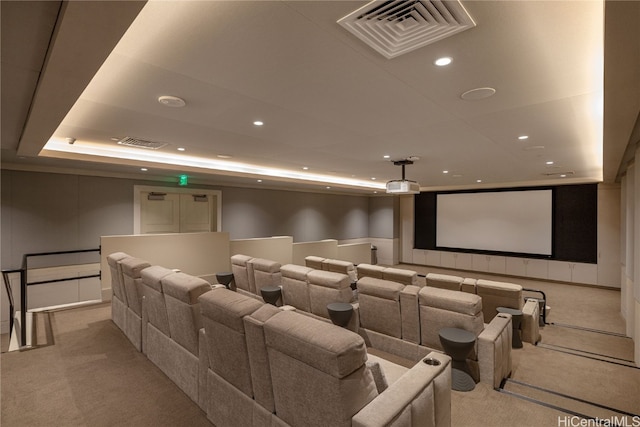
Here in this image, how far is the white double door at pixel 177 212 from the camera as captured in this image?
6852 mm

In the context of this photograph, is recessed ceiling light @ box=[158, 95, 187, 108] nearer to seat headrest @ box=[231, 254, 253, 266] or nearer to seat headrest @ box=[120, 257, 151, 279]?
seat headrest @ box=[120, 257, 151, 279]

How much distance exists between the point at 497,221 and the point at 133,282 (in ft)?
33.6

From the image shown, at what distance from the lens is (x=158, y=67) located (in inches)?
→ 83.6

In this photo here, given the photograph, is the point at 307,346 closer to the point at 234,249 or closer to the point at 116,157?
the point at 116,157

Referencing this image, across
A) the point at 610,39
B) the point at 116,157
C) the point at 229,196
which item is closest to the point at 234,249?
the point at 229,196

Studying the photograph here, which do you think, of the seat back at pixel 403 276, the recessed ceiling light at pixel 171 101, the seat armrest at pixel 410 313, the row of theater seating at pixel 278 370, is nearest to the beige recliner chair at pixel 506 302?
the seat back at pixel 403 276

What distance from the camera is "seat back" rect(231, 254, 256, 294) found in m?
5.21

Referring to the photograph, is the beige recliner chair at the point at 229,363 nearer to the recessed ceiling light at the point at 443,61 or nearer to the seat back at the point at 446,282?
the recessed ceiling light at the point at 443,61

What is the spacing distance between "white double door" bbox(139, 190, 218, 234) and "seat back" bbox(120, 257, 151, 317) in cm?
344

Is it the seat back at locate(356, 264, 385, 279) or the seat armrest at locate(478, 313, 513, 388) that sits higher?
the seat back at locate(356, 264, 385, 279)

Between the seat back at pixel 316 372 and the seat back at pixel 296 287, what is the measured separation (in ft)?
8.13

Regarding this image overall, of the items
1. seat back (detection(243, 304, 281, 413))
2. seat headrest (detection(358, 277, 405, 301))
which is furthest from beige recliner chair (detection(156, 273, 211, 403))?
seat headrest (detection(358, 277, 405, 301))

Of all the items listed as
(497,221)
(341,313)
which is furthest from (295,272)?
(497,221)

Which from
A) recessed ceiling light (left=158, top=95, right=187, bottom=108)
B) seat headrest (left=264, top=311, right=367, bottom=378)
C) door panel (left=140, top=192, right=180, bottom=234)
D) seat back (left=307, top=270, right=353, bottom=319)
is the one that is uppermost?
recessed ceiling light (left=158, top=95, right=187, bottom=108)
